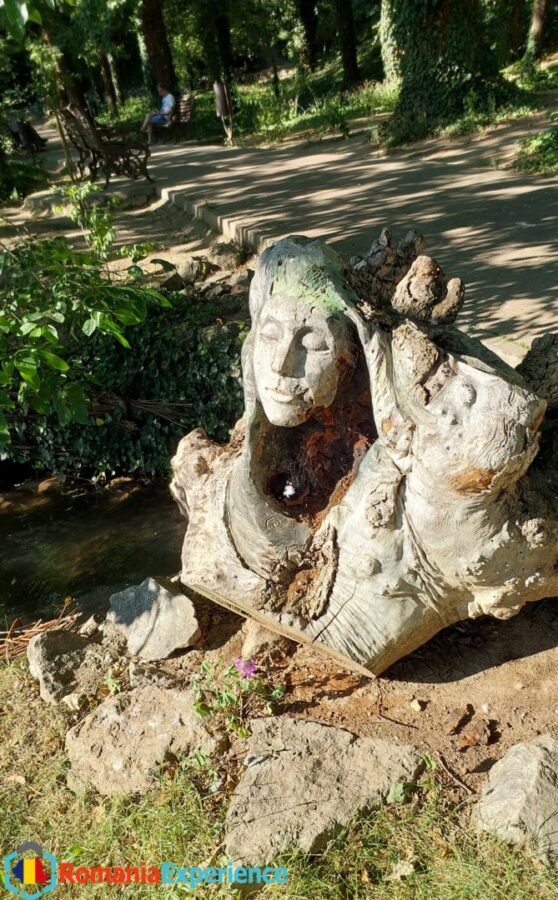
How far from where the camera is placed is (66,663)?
2.80 meters

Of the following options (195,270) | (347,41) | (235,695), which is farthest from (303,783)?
(347,41)

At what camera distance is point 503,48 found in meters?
19.1

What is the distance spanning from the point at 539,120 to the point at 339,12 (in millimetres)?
11300

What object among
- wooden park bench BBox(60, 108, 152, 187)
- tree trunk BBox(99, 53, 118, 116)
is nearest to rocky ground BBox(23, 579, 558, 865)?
wooden park bench BBox(60, 108, 152, 187)

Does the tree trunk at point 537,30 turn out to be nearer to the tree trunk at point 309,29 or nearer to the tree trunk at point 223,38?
the tree trunk at point 223,38

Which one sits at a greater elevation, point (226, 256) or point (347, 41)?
point (347, 41)

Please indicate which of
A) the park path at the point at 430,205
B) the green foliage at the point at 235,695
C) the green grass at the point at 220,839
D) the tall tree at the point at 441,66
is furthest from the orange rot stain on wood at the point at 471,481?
the tall tree at the point at 441,66

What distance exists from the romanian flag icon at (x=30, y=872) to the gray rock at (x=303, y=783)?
56 cm

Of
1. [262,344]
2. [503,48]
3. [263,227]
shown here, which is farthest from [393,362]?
[503,48]

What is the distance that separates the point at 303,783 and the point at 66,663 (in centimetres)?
111

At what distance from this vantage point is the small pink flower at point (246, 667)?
97.5 inches

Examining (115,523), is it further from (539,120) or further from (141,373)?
(539,120)

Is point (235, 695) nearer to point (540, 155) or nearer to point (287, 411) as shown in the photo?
point (287, 411)

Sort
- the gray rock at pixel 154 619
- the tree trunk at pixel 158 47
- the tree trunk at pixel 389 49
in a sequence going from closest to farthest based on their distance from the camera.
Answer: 1. the gray rock at pixel 154 619
2. the tree trunk at pixel 389 49
3. the tree trunk at pixel 158 47
